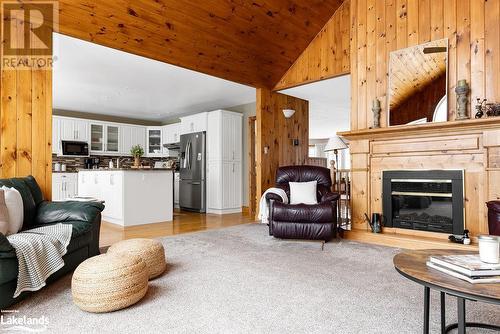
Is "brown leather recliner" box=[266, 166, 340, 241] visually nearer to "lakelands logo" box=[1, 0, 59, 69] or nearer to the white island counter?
the white island counter

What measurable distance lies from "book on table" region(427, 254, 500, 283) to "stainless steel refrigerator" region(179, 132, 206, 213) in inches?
210

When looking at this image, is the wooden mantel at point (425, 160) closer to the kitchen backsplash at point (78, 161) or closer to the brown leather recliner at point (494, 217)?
the brown leather recliner at point (494, 217)

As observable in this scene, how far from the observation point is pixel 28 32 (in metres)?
2.94

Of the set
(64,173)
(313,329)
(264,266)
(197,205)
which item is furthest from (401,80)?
(64,173)

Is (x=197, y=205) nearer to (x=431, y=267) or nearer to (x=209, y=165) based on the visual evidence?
(x=209, y=165)

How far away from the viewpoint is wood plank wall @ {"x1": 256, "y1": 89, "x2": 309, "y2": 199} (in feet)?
17.6

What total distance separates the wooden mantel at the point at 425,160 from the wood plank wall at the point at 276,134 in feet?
5.60

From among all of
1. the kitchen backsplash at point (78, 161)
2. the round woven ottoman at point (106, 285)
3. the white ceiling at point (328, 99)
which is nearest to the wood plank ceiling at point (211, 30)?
the white ceiling at point (328, 99)

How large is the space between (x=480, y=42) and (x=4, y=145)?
4745 mm

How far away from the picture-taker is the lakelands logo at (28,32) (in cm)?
281

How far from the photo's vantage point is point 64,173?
265 inches

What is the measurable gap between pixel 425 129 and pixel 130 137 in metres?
6.94

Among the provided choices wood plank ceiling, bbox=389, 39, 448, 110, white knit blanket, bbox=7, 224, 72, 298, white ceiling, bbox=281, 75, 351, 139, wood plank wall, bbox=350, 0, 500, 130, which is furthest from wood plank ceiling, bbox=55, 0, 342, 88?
white knit blanket, bbox=7, 224, 72, 298

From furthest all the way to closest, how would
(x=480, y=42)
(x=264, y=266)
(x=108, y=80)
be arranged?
(x=108, y=80), (x=480, y=42), (x=264, y=266)
